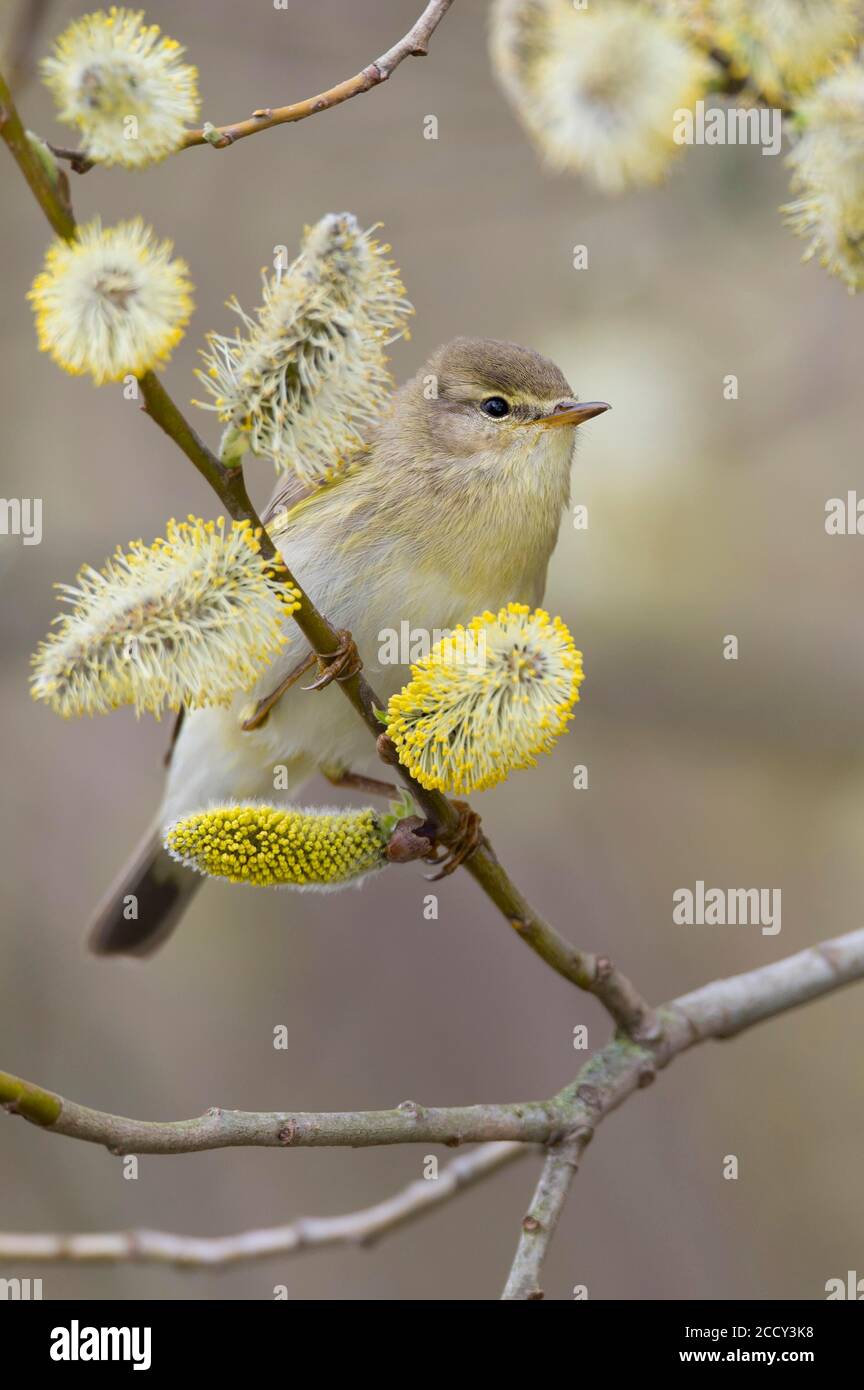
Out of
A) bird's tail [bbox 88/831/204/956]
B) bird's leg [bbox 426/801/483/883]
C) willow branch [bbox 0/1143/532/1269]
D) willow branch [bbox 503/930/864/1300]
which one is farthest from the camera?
bird's tail [bbox 88/831/204/956]

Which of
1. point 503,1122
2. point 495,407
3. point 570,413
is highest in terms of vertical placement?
point 495,407

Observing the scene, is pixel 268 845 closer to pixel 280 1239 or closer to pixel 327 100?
pixel 327 100

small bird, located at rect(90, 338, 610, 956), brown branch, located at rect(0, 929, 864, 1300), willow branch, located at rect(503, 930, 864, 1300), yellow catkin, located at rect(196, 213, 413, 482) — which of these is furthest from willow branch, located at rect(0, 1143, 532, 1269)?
yellow catkin, located at rect(196, 213, 413, 482)

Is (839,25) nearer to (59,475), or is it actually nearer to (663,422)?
(663,422)

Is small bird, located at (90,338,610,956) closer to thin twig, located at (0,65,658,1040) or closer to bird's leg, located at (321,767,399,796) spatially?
bird's leg, located at (321,767,399,796)

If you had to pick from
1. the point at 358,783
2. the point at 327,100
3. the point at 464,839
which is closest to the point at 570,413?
the point at 358,783

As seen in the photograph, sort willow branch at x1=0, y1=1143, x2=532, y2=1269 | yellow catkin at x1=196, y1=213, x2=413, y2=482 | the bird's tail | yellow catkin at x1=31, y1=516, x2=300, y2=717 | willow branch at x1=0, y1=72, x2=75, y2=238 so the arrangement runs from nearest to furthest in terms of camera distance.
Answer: willow branch at x1=0, y1=72, x2=75, y2=238
yellow catkin at x1=196, y1=213, x2=413, y2=482
yellow catkin at x1=31, y1=516, x2=300, y2=717
willow branch at x1=0, y1=1143, x2=532, y2=1269
the bird's tail

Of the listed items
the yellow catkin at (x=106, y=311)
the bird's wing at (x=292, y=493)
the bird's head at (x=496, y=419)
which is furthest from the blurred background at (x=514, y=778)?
the yellow catkin at (x=106, y=311)
